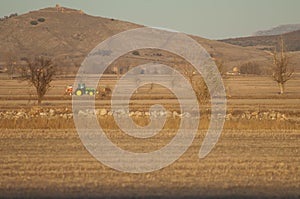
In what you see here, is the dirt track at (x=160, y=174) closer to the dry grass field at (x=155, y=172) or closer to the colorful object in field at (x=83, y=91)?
the dry grass field at (x=155, y=172)

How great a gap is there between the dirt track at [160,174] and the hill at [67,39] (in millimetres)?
113459

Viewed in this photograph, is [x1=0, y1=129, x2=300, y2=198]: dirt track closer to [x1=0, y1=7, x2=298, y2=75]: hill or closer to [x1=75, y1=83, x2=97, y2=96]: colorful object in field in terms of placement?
[x1=75, y1=83, x2=97, y2=96]: colorful object in field

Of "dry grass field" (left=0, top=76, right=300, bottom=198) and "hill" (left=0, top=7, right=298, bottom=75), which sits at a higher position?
"hill" (left=0, top=7, right=298, bottom=75)

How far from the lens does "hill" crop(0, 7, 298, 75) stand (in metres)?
149

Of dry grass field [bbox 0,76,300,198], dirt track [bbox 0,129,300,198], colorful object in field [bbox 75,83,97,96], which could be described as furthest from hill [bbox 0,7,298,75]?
dirt track [bbox 0,129,300,198]

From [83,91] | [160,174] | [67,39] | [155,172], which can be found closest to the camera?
[160,174]

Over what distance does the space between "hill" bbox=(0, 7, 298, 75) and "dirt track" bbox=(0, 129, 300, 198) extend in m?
113

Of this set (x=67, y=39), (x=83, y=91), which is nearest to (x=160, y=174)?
(x=83, y=91)

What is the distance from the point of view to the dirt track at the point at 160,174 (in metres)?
12.7

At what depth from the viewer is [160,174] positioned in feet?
48.2

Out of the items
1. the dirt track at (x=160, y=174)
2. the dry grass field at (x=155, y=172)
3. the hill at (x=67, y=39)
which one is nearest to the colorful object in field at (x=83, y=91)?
the dry grass field at (x=155, y=172)

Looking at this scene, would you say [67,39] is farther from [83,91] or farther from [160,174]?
[160,174]

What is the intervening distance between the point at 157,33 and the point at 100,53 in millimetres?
29308

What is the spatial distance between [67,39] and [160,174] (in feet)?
504
